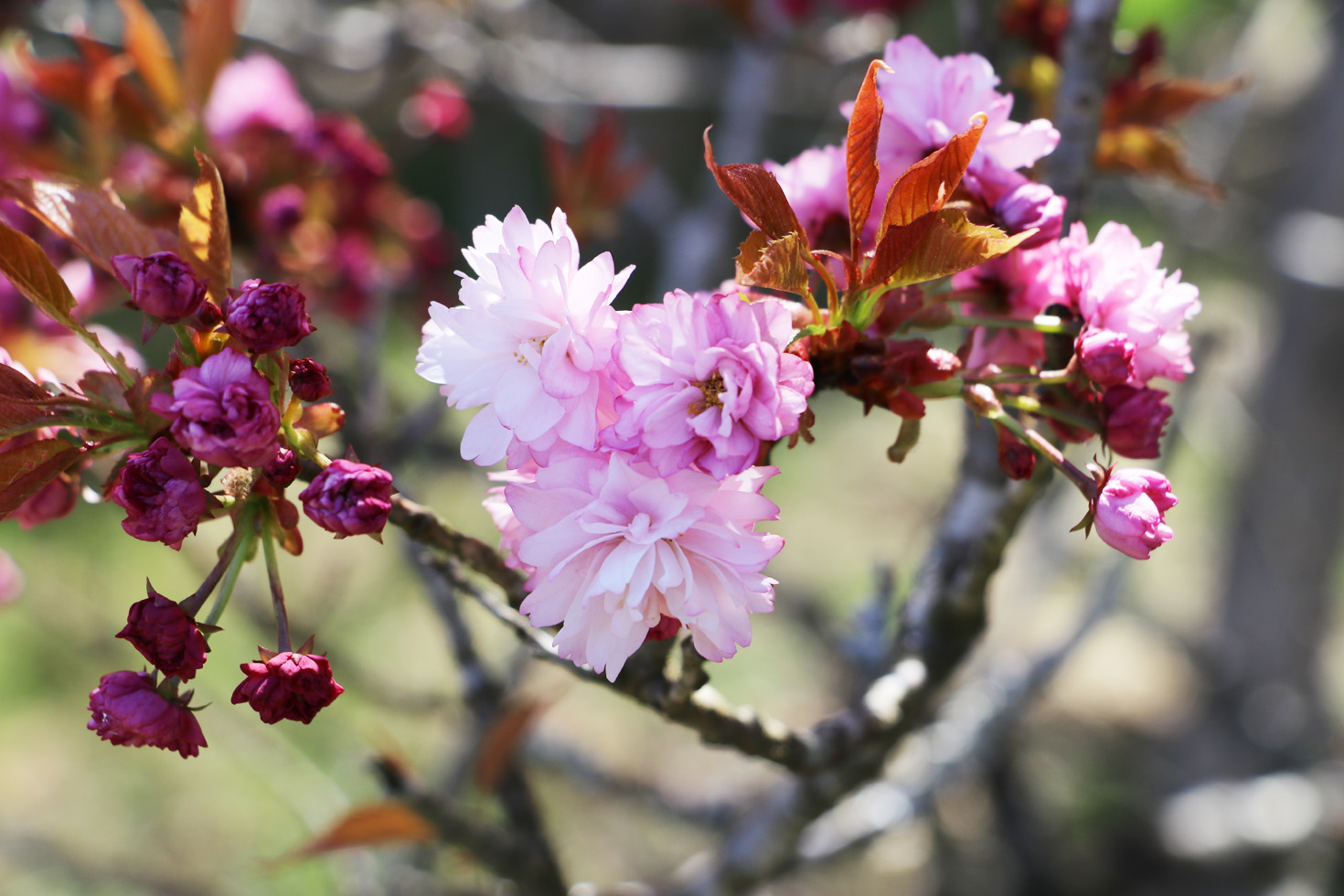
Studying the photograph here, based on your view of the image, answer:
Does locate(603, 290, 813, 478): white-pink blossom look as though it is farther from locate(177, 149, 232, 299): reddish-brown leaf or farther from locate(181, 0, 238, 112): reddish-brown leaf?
locate(181, 0, 238, 112): reddish-brown leaf

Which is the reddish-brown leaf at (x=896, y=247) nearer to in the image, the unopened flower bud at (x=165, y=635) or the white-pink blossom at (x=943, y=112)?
the white-pink blossom at (x=943, y=112)

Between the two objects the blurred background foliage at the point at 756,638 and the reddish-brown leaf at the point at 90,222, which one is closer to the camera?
the reddish-brown leaf at the point at 90,222

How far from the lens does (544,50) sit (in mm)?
2322

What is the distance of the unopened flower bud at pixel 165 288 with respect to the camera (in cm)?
52

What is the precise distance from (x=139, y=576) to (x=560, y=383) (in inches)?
120

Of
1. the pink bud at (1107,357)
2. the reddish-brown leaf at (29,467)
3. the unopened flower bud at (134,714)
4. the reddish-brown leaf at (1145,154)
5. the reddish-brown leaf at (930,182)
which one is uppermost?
the reddish-brown leaf at (930,182)

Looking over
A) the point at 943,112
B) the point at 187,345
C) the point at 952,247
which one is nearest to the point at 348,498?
the point at 187,345

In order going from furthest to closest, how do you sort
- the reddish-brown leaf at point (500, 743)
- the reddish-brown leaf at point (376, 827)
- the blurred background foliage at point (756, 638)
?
the blurred background foliage at point (756, 638) → the reddish-brown leaf at point (500, 743) → the reddish-brown leaf at point (376, 827)

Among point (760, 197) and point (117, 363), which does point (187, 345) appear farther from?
point (760, 197)

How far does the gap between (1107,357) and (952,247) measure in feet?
0.40

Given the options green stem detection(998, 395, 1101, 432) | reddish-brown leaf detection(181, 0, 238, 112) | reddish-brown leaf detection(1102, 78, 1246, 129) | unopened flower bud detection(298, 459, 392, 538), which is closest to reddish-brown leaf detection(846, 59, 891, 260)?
green stem detection(998, 395, 1101, 432)

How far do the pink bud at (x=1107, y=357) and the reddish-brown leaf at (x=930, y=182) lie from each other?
13cm

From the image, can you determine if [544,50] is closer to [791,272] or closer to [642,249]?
[642,249]

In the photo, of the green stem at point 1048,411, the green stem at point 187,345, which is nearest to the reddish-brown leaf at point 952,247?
the green stem at point 1048,411
